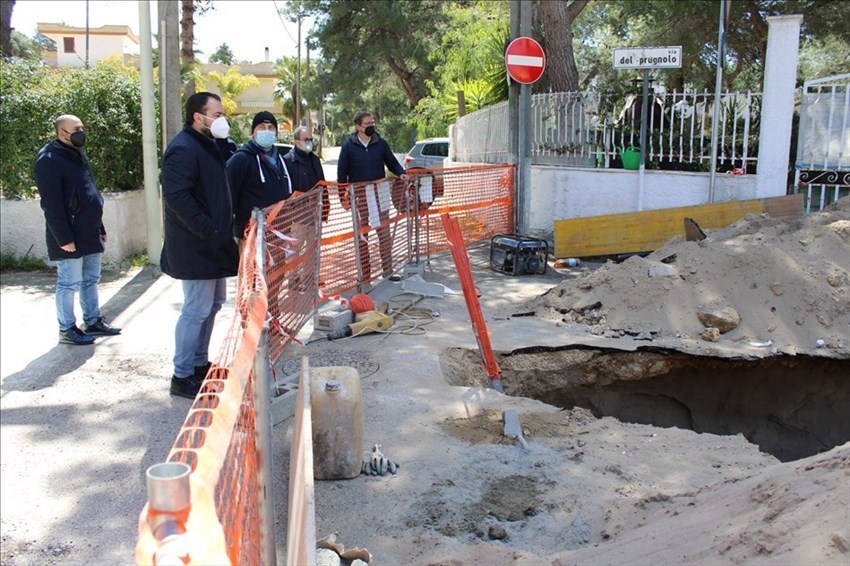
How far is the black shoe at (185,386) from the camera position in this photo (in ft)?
18.0

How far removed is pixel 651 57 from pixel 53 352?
8504mm

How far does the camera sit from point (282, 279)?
20.3ft

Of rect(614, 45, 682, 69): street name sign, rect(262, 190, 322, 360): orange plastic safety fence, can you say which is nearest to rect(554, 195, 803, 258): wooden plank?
rect(614, 45, 682, 69): street name sign

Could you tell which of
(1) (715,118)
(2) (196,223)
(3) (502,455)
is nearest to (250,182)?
(2) (196,223)

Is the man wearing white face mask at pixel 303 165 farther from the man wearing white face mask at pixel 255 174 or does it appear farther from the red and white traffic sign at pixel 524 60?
the red and white traffic sign at pixel 524 60

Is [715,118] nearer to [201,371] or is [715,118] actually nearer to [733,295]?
[733,295]

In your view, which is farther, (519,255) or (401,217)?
(519,255)

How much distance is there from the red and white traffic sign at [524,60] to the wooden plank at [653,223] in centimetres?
→ 250

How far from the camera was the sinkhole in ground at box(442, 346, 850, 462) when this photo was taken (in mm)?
6793

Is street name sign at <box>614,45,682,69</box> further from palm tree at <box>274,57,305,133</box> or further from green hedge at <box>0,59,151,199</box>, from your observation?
palm tree at <box>274,57,305,133</box>

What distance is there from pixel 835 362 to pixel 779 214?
407 cm

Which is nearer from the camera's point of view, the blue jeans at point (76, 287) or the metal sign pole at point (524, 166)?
the blue jeans at point (76, 287)

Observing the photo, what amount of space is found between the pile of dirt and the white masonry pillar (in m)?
2.59

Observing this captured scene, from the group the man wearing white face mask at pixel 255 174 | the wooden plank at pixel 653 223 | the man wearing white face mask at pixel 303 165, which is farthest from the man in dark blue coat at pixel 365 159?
the wooden plank at pixel 653 223
